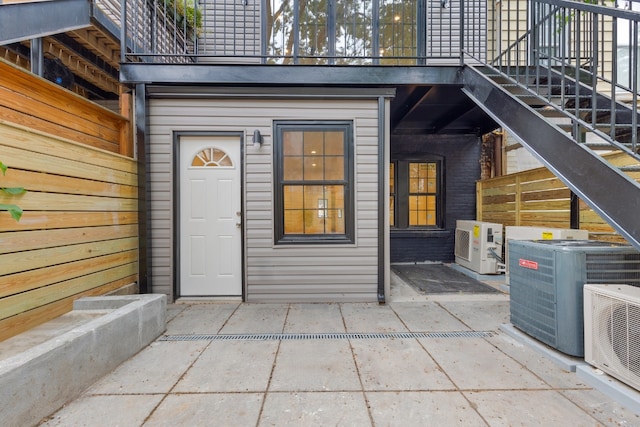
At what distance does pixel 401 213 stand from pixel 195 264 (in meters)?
4.02

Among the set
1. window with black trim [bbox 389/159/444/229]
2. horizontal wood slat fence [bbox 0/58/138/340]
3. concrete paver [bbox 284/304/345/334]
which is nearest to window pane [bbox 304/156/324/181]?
concrete paver [bbox 284/304/345/334]

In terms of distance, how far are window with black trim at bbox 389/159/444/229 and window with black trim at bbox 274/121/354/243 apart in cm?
257

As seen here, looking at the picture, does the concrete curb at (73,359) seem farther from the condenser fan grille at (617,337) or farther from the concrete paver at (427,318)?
the condenser fan grille at (617,337)

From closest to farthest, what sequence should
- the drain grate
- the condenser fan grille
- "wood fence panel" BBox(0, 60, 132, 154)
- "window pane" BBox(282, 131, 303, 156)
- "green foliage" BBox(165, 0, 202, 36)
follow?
the condenser fan grille → "wood fence panel" BBox(0, 60, 132, 154) → the drain grate → "window pane" BBox(282, 131, 303, 156) → "green foliage" BBox(165, 0, 202, 36)

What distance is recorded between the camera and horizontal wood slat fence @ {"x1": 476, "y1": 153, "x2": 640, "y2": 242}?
3752 millimetres

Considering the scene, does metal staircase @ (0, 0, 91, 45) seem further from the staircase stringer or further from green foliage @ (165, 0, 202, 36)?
the staircase stringer

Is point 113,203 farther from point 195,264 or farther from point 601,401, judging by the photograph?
point 601,401

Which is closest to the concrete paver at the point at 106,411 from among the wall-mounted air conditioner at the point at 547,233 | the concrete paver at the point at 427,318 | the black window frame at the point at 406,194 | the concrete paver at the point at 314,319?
the concrete paver at the point at 314,319

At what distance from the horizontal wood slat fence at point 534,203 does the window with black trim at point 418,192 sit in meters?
0.81

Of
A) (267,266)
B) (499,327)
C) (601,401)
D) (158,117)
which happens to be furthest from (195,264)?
(601,401)

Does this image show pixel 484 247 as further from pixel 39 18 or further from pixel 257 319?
pixel 39 18

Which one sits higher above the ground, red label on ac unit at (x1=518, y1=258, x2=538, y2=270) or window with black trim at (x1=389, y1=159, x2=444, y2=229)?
window with black trim at (x1=389, y1=159, x2=444, y2=229)

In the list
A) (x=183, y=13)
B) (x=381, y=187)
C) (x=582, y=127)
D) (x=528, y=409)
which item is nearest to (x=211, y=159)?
(x=381, y=187)

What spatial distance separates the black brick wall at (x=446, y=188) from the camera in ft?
19.5
